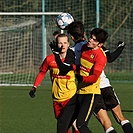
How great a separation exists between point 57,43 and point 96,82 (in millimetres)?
742

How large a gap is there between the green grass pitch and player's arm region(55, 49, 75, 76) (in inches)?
85.4

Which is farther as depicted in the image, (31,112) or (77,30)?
(31,112)

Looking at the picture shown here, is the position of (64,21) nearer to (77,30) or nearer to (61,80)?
(77,30)

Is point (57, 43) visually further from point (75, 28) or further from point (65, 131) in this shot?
point (65, 131)

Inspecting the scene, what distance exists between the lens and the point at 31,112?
12.6 metres

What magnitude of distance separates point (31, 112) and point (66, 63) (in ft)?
16.0

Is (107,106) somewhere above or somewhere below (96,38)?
below

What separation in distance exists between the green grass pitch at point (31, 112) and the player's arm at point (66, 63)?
7.11 feet

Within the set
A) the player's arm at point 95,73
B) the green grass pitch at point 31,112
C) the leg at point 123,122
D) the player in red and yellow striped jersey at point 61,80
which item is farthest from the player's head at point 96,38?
the green grass pitch at point 31,112

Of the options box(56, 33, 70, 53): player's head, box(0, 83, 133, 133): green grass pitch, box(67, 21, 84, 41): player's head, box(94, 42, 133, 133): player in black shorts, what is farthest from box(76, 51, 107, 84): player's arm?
box(0, 83, 133, 133): green grass pitch

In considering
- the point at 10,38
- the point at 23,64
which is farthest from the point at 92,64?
the point at 23,64

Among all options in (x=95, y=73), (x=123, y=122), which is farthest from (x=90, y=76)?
(x=123, y=122)

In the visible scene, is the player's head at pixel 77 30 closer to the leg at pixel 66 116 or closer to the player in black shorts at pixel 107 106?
the player in black shorts at pixel 107 106

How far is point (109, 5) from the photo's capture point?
28.0m
